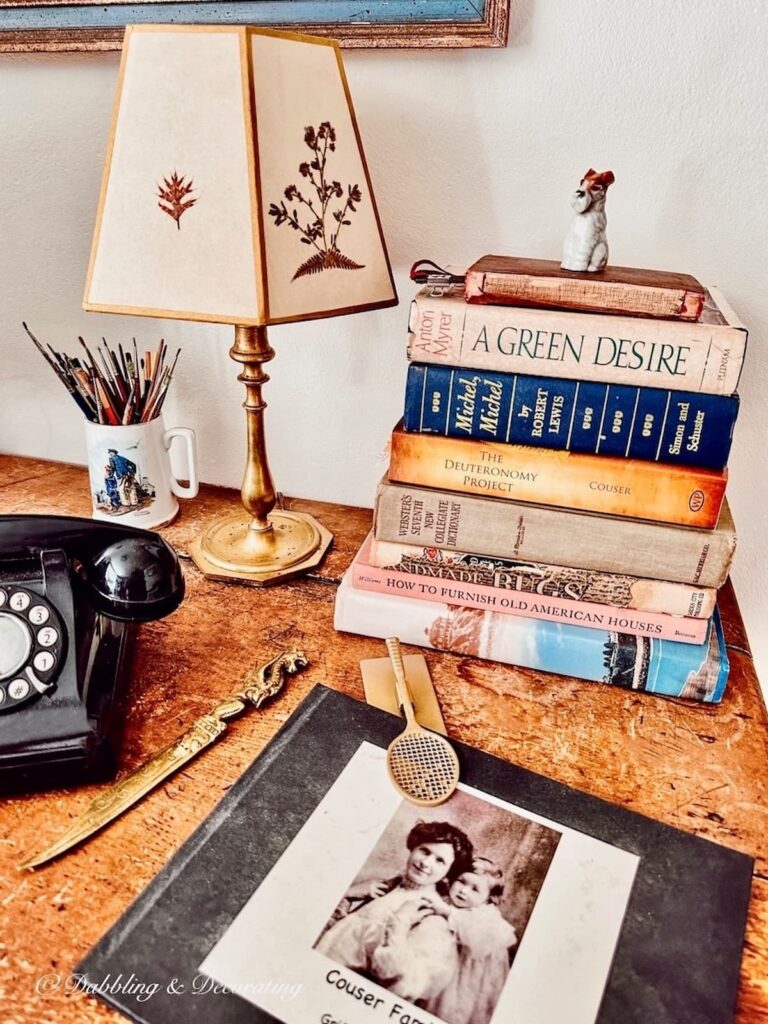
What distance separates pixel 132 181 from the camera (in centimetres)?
59

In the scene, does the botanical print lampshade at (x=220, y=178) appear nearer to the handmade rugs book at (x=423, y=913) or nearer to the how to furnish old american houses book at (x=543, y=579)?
the how to furnish old american houses book at (x=543, y=579)

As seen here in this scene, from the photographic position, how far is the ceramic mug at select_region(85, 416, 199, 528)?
792mm

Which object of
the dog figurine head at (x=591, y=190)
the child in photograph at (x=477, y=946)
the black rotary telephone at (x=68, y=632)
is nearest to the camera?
the child in photograph at (x=477, y=946)

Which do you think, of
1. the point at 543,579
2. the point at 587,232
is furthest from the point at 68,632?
the point at 587,232

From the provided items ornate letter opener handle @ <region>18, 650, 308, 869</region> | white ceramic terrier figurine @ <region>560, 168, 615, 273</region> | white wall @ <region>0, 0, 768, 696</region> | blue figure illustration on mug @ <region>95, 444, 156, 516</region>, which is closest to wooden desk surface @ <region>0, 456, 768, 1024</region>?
ornate letter opener handle @ <region>18, 650, 308, 869</region>

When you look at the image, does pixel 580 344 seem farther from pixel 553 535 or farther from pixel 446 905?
pixel 446 905

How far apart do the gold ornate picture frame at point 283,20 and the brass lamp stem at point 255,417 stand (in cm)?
30

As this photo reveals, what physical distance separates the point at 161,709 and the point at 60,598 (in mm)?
117

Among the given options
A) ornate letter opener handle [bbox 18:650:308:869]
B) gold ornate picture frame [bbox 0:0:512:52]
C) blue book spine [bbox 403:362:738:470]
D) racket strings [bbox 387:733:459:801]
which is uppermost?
gold ornate picture frame [bbox 0:0:512:52]

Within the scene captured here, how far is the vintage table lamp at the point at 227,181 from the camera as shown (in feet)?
1.83

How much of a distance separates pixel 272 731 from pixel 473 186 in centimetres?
56

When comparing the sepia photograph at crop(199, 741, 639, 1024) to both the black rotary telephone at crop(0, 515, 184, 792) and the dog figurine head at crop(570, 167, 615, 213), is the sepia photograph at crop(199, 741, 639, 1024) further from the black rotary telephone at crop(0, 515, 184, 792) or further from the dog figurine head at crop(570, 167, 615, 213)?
the dog figurine head at crop(570, 167, 615, 213)

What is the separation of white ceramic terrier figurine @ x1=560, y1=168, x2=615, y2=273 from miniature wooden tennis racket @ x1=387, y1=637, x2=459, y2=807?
38 centimetres

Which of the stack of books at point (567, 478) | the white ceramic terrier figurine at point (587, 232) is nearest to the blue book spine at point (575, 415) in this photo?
the stack of books at point (567, 478)
